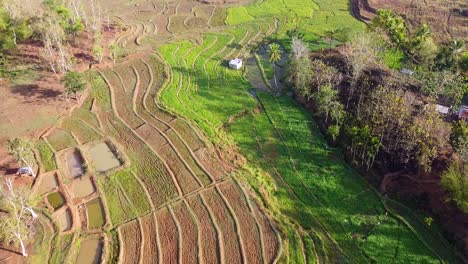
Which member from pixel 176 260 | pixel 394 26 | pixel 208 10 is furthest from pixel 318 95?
pixel 208 10

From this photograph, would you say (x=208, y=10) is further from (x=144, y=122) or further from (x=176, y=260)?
(x=176, y=260)

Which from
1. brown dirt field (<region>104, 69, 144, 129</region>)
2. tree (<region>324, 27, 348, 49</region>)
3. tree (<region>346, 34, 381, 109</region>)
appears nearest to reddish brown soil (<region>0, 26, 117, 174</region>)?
brown dirt field (<region>104, 69, 144, 129</region>)

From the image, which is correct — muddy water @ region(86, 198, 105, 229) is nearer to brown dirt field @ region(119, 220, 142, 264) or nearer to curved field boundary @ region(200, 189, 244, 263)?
brown dirt field @ region(119, 220, 142, 264)

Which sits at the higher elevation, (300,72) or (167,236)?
(300,72)

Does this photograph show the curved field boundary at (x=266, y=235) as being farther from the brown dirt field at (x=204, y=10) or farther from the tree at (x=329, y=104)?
the brown dirt field at (x=204, y=10)

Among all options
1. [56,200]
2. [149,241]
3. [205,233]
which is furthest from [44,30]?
[205,233]

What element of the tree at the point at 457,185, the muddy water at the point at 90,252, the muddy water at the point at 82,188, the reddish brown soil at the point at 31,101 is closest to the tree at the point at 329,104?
the tree at the point at 457,185

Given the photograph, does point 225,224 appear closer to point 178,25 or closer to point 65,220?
point 65,220

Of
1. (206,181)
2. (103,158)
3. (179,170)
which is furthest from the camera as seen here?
(103,158)
